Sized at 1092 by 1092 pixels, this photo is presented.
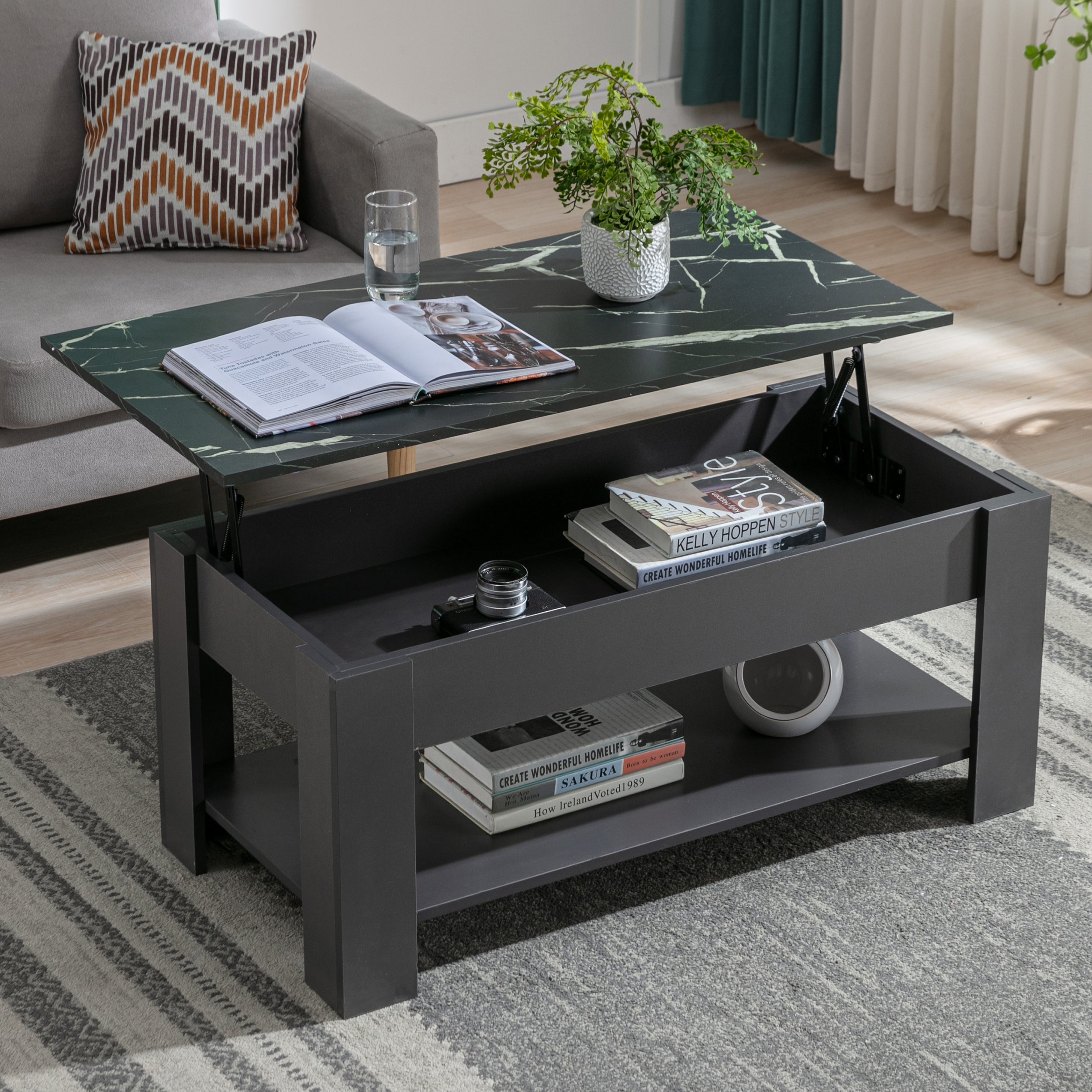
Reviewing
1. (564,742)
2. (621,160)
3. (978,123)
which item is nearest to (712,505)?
(564,742)

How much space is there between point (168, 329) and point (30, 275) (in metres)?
0.79

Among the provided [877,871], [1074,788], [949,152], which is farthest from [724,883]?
[949,152]

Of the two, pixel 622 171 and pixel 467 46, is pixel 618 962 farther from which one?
pixel 467 46

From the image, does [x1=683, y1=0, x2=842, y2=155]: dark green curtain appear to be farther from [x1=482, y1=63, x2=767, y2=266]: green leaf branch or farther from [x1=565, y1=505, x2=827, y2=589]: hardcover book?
[x1=565, y1=505, x2=827, y2=589]: hardcover book

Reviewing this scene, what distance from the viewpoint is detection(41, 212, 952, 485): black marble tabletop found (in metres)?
→ 1.72

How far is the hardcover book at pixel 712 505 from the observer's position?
1844 millimetres

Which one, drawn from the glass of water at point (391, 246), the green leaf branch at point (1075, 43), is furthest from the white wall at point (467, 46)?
the glass of water at point (391, 246)

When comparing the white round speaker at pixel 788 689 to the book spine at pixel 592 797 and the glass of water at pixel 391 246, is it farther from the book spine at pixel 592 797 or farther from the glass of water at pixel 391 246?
the glass of water at pixel 391 246

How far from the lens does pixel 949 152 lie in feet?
13.1

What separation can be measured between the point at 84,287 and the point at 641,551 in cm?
118

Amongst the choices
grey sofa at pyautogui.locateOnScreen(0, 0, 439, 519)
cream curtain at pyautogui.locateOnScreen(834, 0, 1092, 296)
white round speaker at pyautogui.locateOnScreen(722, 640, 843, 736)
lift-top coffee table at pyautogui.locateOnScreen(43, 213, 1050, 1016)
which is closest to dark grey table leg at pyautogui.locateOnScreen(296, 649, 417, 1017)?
lift-top coffee table at pyautogui.locateOnScreen(43, 213, 1050, 1016)

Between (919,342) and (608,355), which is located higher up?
(608,355)

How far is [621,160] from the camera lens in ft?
6.40

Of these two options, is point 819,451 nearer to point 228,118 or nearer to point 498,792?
point 498,792
